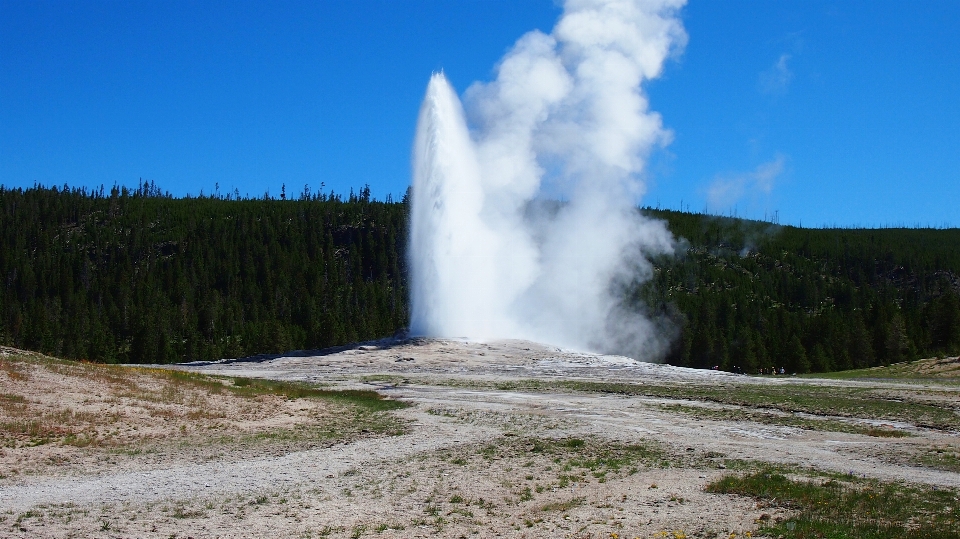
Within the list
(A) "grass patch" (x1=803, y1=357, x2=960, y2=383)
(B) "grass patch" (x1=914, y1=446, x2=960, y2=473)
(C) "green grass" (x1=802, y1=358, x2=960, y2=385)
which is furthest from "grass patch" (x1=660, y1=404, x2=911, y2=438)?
(A) "grass patch" (x1=803, y1=357, x2=960, y2=383)

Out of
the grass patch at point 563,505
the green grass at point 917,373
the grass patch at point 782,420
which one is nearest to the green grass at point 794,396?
the grass patch at point 782,420

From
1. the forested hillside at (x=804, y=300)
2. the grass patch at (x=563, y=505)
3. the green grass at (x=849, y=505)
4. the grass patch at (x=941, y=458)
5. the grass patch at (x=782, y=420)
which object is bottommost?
the grass patch at (x=563, y=505)

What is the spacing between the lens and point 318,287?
134625 mm

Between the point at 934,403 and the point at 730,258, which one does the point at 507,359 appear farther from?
the point at 730,258

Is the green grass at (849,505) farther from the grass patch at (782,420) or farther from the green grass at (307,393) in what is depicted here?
the green grass at (307,393)

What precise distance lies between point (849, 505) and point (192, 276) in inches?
5633

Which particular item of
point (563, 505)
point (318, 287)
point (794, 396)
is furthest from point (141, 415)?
point (318, 287)

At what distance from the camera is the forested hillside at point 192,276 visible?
89.4 metres

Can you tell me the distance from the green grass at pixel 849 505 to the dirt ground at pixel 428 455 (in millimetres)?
507

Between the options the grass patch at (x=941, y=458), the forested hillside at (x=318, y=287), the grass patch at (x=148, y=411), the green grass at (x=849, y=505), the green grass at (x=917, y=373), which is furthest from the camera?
the forested hillside at (x=318, y=287)

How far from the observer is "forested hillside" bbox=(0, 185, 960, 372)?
7825 centimetres

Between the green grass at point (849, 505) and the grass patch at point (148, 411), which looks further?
the grass patch at point (148, 411)

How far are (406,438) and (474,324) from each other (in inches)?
1472

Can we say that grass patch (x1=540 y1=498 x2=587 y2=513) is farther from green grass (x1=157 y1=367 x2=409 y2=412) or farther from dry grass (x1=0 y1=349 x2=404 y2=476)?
green grass (x1=157 y1=367 x2=409 y2=412)
